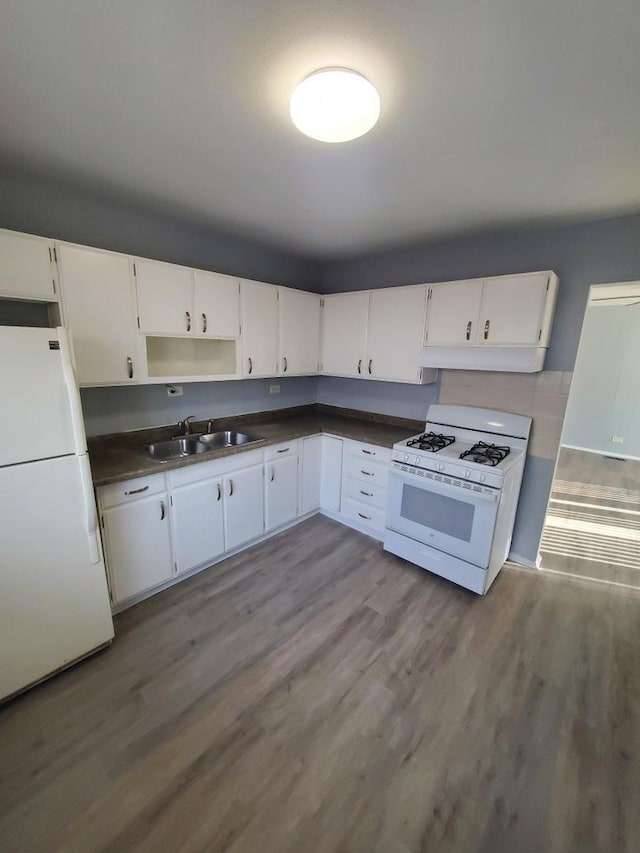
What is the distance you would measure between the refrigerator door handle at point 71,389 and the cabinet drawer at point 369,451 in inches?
82.7

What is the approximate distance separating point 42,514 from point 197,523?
39.3 inches

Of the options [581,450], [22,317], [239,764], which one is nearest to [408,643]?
[239,764]

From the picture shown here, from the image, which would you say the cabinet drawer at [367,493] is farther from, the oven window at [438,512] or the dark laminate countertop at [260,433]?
the dark laminate countertop at [260,433]

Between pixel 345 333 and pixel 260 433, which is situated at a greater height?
pixel 345 333

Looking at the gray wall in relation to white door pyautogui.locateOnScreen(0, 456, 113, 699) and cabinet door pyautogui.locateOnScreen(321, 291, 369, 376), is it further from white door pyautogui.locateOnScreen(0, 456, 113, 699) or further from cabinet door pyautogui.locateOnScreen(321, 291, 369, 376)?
white door pyautogui.locateOnScreen(0, 456, 113, 699)

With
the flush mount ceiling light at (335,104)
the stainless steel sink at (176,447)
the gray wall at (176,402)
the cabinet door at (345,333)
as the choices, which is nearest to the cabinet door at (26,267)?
the gray wall at (176,402)

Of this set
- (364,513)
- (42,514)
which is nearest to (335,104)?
(42,514)

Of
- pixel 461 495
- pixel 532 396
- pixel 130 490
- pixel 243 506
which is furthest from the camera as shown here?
pixel 243 506

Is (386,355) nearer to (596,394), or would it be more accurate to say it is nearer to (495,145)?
(495,145)

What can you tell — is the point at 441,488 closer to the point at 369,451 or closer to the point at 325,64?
the point at 369,451

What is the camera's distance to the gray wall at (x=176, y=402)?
2447mm

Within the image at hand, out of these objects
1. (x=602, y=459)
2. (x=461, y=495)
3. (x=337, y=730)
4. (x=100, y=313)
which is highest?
(x=100, y=313)

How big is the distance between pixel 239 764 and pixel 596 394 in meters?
6.70

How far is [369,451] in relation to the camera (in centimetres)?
305
